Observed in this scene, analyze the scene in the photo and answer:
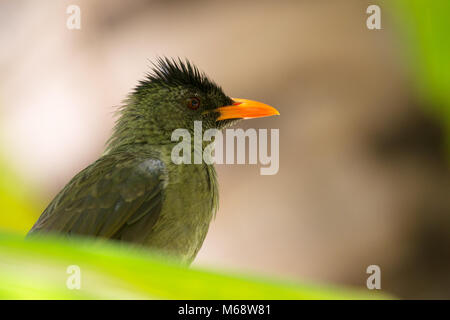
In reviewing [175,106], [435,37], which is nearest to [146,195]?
[175,106]

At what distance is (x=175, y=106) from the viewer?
9.73 ft

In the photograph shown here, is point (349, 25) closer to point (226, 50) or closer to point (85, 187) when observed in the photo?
point (226, 50)

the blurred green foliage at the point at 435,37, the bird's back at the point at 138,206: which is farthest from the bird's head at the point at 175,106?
the blurred green foliage at the point at 435,37

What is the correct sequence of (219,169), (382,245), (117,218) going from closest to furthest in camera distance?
1. (117,218)
2. (382,245)
3. (219,169)

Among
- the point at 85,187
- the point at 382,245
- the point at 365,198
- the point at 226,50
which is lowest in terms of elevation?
the point at 382,245

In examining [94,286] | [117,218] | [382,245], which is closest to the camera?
[94,286]

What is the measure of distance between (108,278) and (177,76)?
259 cm

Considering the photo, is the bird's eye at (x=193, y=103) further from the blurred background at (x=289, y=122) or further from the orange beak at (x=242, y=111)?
the blurred background at (x=289, y=122)

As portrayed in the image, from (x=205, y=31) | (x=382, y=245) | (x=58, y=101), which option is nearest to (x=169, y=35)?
(x=205, y=31)

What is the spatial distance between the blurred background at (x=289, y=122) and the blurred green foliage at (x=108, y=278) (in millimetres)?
4538

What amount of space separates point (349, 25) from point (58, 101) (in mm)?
3064

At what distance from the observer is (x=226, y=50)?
5.58m

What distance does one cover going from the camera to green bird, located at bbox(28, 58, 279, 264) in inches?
95.8

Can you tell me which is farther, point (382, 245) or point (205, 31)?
point (205, 31)
